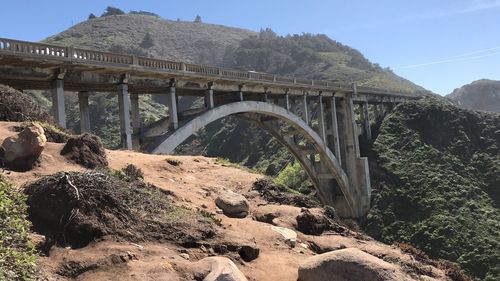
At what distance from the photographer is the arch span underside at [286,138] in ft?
72.4

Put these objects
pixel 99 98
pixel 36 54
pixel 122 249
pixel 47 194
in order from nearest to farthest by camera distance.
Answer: pixel 122 249, pixel 47 194, pixel 36 54, pixel 99 98

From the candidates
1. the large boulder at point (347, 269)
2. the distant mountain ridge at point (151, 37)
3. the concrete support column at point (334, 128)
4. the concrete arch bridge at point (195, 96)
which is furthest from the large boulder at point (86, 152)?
the distant mountain ridge at point (151, 37)

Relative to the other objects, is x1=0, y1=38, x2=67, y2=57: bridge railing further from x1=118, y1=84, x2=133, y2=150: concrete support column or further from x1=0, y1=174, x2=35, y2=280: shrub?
x1=0, y1=174, x2=35, y2=280: shrub

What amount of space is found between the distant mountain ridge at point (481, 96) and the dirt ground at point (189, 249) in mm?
146952

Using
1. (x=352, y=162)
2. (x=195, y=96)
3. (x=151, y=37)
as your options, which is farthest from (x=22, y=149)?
(x=151, y=37)

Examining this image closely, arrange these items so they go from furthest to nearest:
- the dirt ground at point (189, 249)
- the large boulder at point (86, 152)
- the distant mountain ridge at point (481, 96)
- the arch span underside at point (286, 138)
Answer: the distant mountain ridge at point (481, 96) → the arch span underside at point (286, 138) → the large boulder at point (86, 152) → the dirt ground at point (189, 249)

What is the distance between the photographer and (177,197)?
37.6 ft

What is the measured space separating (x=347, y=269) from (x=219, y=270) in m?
2.34

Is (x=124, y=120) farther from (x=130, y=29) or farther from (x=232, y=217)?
(x=130, y=29)

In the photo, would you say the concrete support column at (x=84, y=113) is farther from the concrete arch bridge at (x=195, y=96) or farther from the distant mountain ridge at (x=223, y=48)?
the distant mountain ridge at (x=223, y=48)

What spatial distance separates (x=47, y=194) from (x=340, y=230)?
7623 millimetres

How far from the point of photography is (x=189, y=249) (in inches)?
331

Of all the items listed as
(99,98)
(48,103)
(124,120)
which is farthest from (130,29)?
(124,120)

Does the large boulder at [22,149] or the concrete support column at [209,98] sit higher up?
the concrete support column at [209,98]
